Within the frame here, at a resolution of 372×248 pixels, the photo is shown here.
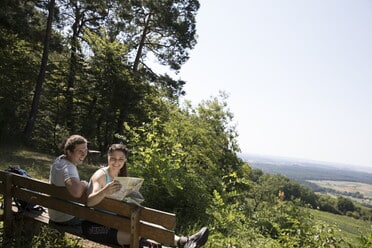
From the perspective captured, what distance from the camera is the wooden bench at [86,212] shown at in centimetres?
298

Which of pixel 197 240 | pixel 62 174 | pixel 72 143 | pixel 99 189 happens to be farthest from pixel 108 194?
pixel 197 240

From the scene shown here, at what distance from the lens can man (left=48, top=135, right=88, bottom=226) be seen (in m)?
3.31

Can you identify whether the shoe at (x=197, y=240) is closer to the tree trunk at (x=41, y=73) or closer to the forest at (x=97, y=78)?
the forest at (x=97, y=78)

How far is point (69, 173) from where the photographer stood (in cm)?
338

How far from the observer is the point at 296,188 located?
7469cm

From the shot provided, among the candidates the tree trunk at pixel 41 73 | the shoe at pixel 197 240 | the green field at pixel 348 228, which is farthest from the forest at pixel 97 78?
→ the shoe at pixel 197 240

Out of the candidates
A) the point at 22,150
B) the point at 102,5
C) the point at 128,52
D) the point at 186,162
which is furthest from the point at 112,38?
the point at 186,162

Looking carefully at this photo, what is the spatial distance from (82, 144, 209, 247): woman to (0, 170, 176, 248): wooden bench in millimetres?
118

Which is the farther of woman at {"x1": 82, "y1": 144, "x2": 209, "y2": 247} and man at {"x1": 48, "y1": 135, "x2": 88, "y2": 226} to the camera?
man at {"x1": 48, "y1": 135, "x2": 88, "y2": 226}

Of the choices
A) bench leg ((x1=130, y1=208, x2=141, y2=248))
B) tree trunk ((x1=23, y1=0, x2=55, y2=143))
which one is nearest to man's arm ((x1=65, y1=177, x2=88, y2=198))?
bench leg ((x1=130, y1=208, x2=141, y2=248))

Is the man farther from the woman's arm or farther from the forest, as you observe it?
the forest

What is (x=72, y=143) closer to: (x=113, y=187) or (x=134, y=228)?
(x=113, y=187)

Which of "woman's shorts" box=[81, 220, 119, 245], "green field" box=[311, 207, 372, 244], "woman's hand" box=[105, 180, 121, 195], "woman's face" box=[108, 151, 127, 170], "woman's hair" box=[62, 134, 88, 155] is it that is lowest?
"green field" box=[311, 207, 372, 244]

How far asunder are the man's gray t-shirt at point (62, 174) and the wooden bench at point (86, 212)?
0.26 feet
